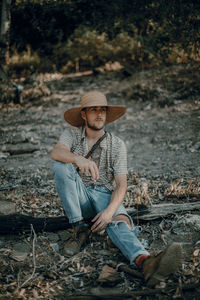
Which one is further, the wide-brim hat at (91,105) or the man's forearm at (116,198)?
the wide-brim hat at (91,105)

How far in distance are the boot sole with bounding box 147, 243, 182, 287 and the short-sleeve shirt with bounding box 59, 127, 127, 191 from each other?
1138 millimetres

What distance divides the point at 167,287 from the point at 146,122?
6145 mm

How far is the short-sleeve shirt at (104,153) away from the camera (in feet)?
12.6

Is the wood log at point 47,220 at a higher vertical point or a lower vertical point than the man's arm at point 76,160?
lower

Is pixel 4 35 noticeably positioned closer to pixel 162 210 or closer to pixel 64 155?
pixel 64 155

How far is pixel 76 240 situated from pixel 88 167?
823 millimetres

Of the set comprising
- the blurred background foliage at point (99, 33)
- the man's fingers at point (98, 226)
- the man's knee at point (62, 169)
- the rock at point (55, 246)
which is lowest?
the rock at point (55, 246)

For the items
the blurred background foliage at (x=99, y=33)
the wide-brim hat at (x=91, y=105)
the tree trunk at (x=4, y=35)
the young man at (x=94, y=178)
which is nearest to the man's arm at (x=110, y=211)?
the young man at (x=94, y=178)

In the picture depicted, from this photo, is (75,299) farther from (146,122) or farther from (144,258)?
(146,122)

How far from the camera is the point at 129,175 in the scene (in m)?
6.01

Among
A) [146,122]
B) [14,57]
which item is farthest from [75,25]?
[146,122]

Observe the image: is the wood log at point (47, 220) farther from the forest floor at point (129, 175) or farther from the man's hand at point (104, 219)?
the man's hand at point (104, 219)

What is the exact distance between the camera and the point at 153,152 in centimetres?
728

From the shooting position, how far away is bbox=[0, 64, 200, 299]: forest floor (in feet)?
10.4
